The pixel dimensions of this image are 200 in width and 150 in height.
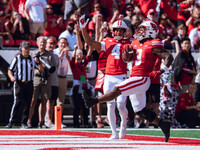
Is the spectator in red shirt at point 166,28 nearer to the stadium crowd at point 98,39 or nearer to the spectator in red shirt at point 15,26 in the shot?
the stadium crowd at point 98,39

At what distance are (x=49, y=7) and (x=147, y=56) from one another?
22.6 feet

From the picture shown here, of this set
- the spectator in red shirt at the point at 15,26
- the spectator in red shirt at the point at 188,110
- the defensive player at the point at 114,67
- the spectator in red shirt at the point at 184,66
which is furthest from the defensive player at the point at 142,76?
the spectator in red shirt at the point at 15,26

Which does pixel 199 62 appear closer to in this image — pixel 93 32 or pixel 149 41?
pixel 93 32

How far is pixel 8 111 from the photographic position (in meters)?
10.5

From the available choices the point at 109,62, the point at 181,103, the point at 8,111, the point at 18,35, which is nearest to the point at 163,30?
the point at 181,103

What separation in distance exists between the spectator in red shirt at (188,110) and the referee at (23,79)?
341cm

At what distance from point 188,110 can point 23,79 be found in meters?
3.89

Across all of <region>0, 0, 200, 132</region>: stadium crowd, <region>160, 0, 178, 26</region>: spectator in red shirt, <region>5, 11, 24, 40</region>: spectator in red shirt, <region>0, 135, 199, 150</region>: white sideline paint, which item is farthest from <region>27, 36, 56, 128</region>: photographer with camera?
<region>160, 0, 178, 26</region>: spectator in red shirt

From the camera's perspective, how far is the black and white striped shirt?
9.70 meters

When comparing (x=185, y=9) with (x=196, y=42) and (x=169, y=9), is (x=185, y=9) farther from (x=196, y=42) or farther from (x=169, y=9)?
(x=196, y=42)

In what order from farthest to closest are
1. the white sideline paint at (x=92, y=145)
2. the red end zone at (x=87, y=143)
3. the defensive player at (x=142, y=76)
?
the defensive player at (x=142, y=76)
the red end zone at (x=87, y=143)
the white sideline paint at (x=92, y=145)

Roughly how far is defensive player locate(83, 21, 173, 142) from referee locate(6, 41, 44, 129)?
3628 millimetres

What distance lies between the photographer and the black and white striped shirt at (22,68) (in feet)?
31.8

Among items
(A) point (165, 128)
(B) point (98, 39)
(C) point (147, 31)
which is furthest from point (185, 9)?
(A) point (165, 128)
